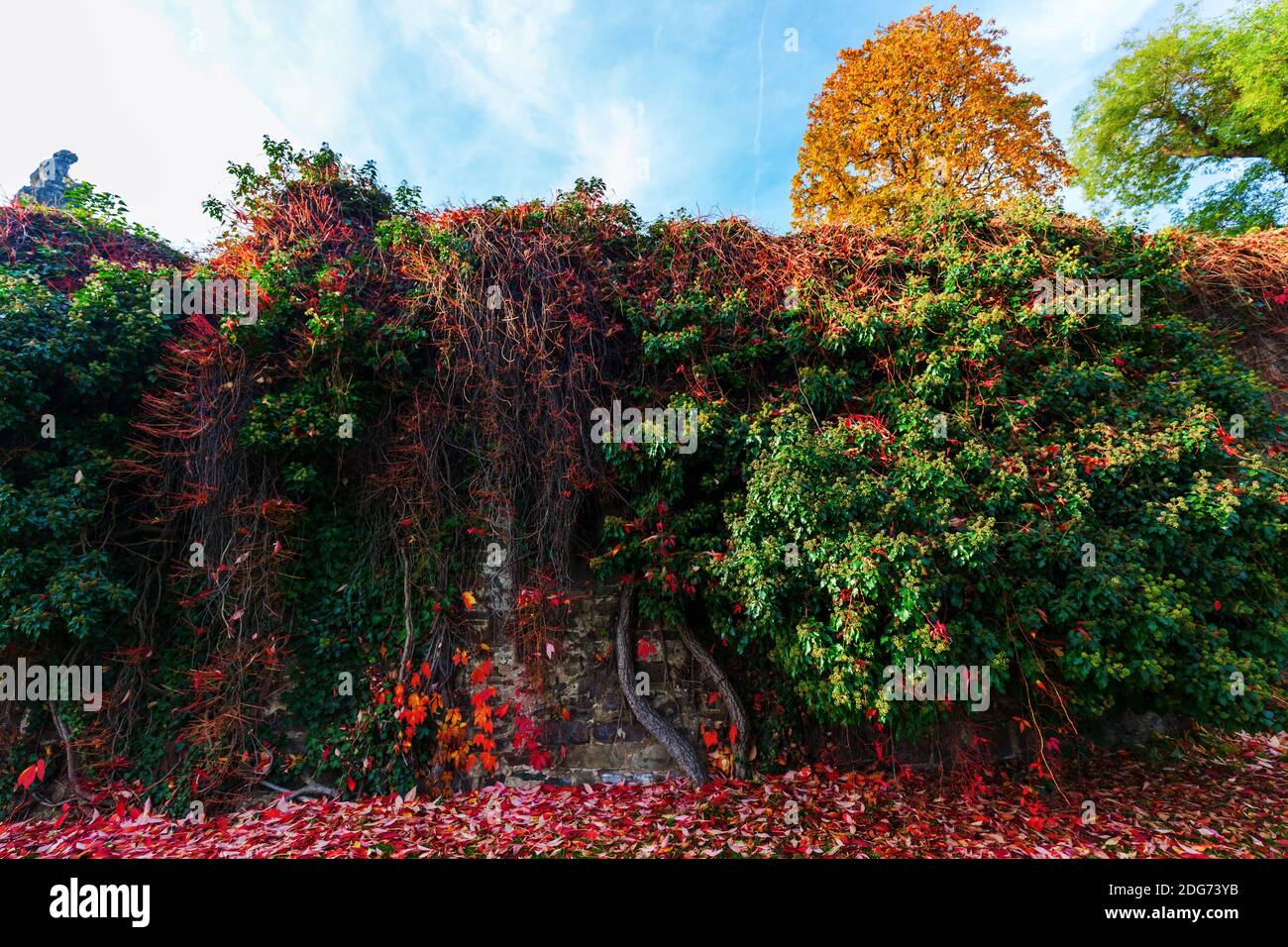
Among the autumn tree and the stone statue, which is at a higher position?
the autumn tree

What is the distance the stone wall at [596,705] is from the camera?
16.3 feet

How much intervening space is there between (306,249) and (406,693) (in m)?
4.63

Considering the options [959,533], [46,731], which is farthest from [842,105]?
[46,731]

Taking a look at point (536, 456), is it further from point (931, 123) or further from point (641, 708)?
point (931, 123)

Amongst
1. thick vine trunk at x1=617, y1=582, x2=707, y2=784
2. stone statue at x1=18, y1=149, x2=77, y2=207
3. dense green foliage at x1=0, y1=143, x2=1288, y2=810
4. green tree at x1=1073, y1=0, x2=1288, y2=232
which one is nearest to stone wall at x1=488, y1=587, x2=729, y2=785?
thick vine trunk at x1=617, y1=582, x2=707, y2=784

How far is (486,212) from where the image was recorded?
17.8 feet

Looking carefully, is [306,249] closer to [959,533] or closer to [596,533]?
[596,533]

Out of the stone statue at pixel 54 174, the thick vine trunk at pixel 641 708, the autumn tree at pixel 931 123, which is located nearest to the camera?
the thick vine trunk at pixel 641 708

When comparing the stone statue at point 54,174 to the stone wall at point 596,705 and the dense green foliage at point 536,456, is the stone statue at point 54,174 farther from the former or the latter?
the stone wall at point 596,705

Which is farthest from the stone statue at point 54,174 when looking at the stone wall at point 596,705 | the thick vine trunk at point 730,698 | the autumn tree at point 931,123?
the autumn tree at point 931,123

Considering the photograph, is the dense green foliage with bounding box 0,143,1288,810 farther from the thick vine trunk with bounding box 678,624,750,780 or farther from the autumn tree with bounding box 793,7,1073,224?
the autumn tree with bounding box 793,7,1073,224

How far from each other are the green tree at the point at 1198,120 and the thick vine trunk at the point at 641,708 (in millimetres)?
15418

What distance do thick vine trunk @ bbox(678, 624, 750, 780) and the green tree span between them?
15.0 m

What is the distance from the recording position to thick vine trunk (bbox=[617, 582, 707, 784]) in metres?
4.90
